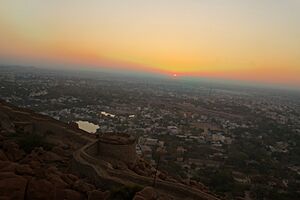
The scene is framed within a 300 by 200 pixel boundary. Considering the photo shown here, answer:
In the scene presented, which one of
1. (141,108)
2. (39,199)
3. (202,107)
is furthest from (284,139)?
(39,199)

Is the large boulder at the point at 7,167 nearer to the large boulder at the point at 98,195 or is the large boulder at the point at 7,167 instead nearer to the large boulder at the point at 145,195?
the large boulder at the point at 98,195

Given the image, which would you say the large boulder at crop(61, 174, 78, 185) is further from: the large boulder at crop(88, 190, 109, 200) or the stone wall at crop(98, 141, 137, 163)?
the stone wall at crop(98, 141, 137, 163)

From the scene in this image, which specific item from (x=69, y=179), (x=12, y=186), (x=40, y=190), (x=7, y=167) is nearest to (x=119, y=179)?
(x=69, y=179)

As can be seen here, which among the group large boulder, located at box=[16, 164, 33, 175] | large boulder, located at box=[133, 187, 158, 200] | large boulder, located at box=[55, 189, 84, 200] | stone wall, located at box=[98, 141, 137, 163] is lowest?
stone wall, located at box=[98, 141, 137, 163]

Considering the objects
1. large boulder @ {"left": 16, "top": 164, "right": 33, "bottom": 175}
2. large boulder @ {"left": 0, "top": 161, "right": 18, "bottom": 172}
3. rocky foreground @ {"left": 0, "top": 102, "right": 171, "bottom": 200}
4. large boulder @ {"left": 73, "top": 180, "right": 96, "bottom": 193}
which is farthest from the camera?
large boulder @ {"left": 16, "top": 164, "right": 33, "bottom": 175}

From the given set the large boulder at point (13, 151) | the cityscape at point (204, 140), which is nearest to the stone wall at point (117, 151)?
the large boulder at point (13, 151)

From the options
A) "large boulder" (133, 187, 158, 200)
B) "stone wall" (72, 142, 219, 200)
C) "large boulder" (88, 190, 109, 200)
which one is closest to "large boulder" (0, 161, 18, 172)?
"stone wall" (72, 142, 219, 200)

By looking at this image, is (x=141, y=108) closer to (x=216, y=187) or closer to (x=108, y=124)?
(x=108, y=124)
